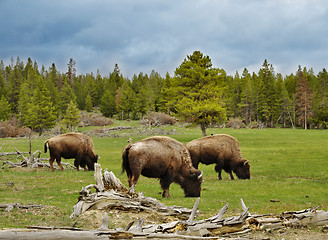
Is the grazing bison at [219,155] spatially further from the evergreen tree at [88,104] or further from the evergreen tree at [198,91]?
the evergreen tree at [88,104]

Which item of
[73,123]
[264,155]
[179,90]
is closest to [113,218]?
[264,155]

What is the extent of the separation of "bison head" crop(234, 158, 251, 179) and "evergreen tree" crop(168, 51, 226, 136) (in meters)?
18.4

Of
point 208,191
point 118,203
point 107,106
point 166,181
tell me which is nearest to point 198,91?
point 208,191

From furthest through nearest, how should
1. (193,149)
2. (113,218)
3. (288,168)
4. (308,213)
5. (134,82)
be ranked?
(134,82) < (288,168) < (193,149) < (113,218) < (308,213)

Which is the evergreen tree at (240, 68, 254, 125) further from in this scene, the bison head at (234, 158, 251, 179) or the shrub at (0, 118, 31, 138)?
the bison head at (234, 158, 251, 179)

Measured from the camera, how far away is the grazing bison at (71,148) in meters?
18.5

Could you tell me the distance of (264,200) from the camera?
36.4 feet

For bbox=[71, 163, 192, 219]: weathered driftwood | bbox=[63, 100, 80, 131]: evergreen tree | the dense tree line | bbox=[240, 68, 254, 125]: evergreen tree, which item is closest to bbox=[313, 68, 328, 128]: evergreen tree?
the dense tree line

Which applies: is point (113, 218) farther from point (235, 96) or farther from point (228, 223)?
point (235, 96)

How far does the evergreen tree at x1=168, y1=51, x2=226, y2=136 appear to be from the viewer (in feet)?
117

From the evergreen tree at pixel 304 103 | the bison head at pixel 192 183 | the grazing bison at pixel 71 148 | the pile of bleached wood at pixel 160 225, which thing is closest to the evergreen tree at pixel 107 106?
the evergreen tree at pixel 304 103

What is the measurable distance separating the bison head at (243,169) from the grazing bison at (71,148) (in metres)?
9.45

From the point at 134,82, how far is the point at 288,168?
9226 centimetres

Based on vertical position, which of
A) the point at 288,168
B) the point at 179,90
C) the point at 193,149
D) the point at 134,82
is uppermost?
the point at 134,82
